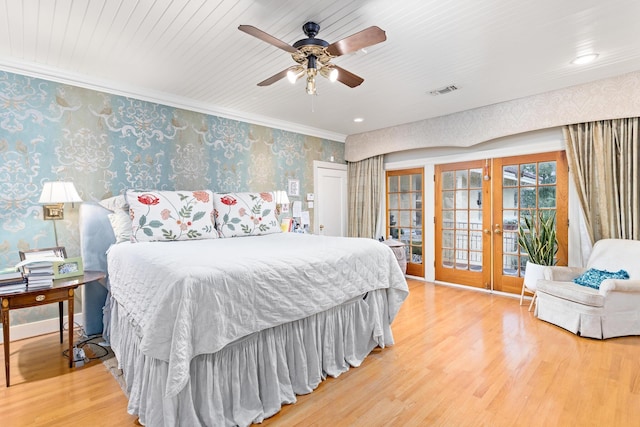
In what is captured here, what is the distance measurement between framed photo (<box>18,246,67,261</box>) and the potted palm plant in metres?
4.61

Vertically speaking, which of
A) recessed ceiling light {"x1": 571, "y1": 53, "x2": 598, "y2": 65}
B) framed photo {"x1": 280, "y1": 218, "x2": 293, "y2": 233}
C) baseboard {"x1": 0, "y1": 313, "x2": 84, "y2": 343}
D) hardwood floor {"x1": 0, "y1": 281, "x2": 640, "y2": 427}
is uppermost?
recessed ceiling light {"x1": 571, "y1": 53, "x2": 598, "y2": 65}

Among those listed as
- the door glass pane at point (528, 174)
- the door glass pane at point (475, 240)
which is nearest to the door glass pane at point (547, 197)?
the door glass pane at point (528, 174)

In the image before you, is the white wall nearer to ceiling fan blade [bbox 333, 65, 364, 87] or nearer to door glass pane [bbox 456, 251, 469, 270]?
door glass pane [bbox 456, 251, 469, 270]

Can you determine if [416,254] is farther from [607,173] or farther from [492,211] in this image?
[607,173]

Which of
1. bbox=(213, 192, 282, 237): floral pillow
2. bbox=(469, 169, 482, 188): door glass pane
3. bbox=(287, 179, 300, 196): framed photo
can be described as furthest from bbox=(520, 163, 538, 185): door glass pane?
bbox=(213, 192, 282, 237): floral pillow

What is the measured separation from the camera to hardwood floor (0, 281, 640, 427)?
1.76m

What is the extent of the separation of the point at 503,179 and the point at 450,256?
131 cm

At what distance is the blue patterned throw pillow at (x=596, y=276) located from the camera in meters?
2.94

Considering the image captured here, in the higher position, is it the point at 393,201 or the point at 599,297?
the point at 393,201

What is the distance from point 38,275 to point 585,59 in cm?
466

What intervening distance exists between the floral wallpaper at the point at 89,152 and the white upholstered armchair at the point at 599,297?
3.65 meters

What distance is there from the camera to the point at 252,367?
1760mm

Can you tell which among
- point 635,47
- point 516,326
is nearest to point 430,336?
point 516,326

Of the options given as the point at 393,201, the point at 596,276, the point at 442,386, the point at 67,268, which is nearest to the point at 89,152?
the point at 67,268
